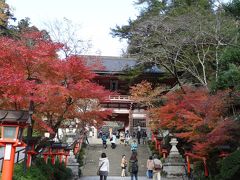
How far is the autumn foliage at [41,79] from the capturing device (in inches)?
432

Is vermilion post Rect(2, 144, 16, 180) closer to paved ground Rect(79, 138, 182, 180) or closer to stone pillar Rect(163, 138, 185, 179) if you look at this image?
paved ground Rect(79, 138, 182, 180)

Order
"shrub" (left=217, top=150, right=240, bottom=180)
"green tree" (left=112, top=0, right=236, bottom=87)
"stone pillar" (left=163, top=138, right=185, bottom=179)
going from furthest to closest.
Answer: "green tree" (left=112, top=0, right=236, bottom=87)
"stone pillar" (left=163, top=138, right=185, bottom=179)
"shrub" (left=217, top=150, right=240, bottom=180)

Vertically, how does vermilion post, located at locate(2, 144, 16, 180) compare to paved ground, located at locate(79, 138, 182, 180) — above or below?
below

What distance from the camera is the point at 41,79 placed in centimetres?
1266

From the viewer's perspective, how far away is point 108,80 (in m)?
42.2

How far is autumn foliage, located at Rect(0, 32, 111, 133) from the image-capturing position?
10984mm

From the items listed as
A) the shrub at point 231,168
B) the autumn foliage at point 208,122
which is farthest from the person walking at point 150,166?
the shrub at point 231,168

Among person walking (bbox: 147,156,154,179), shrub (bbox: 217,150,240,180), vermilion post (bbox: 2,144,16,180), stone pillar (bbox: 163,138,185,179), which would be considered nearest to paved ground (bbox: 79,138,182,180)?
person walking (bbox: 147,156,154,179)

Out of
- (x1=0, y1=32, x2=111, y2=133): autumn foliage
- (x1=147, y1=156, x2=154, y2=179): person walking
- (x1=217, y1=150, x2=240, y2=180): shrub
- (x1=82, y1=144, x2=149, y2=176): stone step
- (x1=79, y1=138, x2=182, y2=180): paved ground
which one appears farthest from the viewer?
(x1=82, y1=144, x2=149, y2=176): stone step

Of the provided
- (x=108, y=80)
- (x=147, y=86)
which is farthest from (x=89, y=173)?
(x=108, y=80)

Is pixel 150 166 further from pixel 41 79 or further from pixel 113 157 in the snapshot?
pixel 113 157

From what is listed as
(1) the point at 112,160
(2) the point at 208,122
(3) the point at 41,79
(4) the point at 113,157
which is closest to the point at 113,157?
(4) the point at 113,157

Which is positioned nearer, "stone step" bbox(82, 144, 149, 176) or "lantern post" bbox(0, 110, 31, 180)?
"lantern post" bbox(0, 110, 31, 180)

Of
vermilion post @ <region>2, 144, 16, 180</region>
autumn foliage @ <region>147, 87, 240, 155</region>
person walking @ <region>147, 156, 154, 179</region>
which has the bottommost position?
vermilion post @ <region>2, 144, 16, 180</region>
